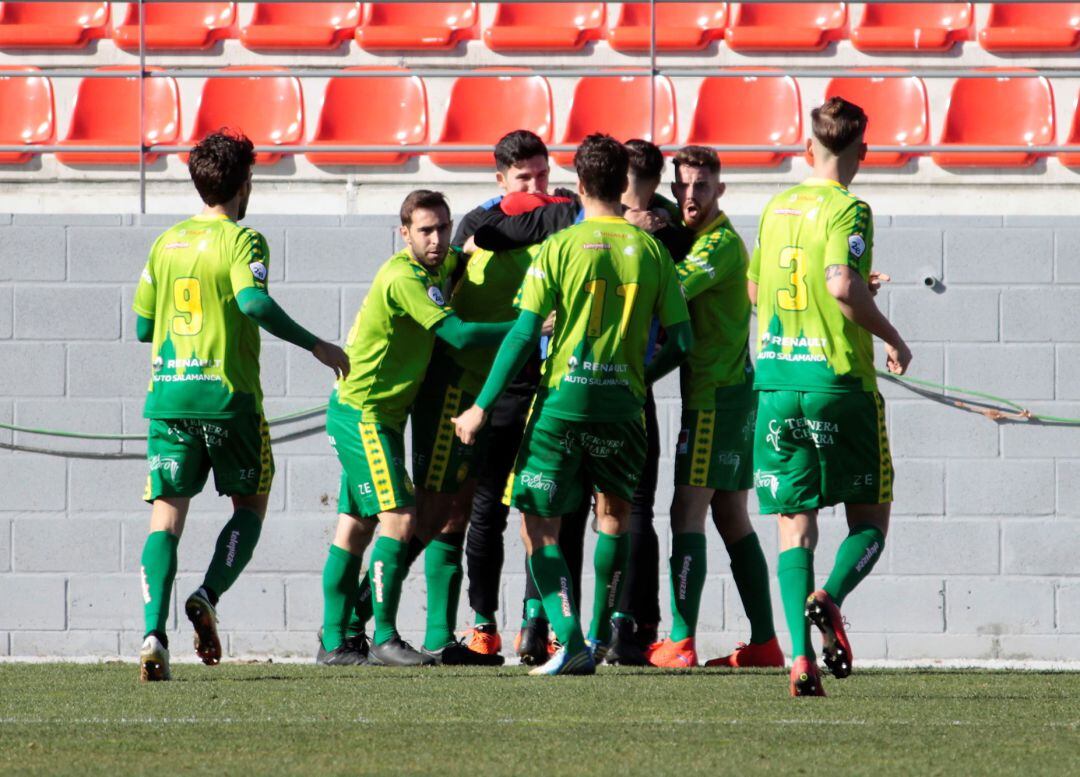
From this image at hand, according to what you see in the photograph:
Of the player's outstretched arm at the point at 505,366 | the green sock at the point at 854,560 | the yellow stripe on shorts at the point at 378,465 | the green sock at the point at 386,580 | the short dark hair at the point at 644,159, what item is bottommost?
the green sock at the point at 386,580

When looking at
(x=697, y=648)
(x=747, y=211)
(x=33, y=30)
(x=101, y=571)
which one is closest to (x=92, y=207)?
(x=33, y=30)

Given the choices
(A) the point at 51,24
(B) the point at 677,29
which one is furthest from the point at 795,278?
(A) the point at 51,24

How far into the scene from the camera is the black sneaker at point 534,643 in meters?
6.23

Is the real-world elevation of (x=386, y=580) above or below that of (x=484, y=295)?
below

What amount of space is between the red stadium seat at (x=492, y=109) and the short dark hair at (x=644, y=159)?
3649 millimetres

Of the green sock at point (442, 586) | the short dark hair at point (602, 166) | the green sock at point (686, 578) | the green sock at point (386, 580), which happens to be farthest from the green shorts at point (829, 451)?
the green sock at point (442, 586)

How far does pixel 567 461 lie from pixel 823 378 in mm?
966

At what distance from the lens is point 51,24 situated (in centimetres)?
1066

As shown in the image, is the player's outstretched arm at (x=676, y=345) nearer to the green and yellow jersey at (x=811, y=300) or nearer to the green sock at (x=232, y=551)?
the green and yellow jersey at (x=811, y=300)

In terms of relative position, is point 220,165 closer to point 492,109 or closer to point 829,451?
point 829,451

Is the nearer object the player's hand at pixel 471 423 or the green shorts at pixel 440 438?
the player's hand at pixel 471 423

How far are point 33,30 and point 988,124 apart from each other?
5.67 m

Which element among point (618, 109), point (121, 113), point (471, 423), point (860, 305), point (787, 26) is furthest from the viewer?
point (787, 26)

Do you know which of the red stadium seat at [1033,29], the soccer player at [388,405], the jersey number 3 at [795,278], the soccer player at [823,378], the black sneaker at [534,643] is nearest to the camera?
the soccer player at [823,378]
